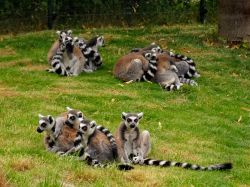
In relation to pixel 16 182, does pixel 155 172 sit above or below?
below

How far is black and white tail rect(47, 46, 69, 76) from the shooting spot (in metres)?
15.2

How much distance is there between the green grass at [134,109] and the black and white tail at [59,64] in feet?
0.84

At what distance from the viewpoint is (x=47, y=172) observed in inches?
269

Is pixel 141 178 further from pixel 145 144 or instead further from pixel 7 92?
pixel 7 92

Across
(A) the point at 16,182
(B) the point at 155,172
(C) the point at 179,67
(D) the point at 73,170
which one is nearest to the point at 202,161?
(B) the point at 155,172

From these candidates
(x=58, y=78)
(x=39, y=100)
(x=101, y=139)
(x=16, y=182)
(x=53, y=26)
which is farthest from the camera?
(x=53, y=26)

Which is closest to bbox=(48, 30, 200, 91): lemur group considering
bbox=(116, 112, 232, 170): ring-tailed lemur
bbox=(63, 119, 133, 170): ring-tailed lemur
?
bbox=(116, 112, 232, 170): ring-tailed lemur

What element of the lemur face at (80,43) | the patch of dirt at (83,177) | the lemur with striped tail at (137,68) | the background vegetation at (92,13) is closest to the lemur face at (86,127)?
the patch of dirt at (83,177)

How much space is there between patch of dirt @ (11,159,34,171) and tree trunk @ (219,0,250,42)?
13.5 metres

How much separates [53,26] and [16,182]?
54.9 ft

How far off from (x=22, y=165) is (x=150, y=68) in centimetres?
802

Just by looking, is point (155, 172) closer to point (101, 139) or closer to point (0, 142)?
point (101, 139)

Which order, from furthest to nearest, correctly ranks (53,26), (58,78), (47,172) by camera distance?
(53,26), (58,78), (47,172)

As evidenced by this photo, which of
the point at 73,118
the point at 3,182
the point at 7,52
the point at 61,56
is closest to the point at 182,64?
the point at 61,56
